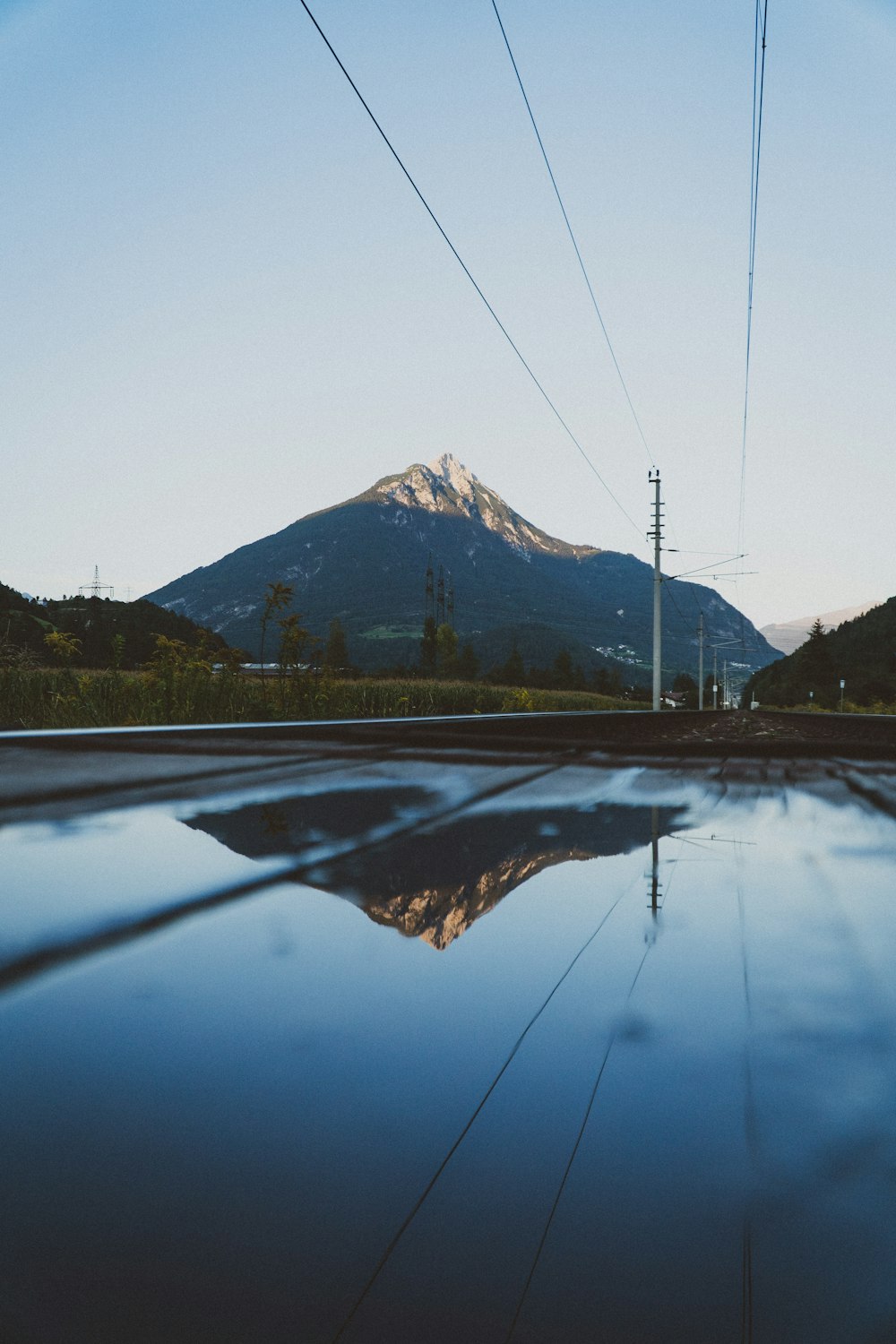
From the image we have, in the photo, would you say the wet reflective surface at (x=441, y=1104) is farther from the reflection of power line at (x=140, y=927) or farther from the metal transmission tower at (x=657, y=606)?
the metal transmission tower at (x=657, y=606)

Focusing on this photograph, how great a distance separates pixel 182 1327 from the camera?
4.30 feet

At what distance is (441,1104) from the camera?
6.48 feet

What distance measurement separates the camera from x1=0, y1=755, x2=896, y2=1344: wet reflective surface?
1396mm

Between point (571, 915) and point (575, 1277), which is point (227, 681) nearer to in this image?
point (571, 915)

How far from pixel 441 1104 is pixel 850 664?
5848 inches

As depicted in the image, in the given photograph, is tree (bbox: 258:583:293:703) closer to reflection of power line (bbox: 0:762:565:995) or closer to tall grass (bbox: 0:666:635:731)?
tall grass (bbox: 0:666:635:731)

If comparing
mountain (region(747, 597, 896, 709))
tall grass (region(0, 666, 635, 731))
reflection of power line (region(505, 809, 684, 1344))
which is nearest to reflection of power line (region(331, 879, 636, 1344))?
reflection of power line (region(505, 809, 684, 1344))

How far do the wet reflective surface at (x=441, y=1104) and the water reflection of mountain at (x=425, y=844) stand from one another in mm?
43

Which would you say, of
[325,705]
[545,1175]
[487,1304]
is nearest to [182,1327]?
[487,1304]

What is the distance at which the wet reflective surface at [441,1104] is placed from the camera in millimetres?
1396

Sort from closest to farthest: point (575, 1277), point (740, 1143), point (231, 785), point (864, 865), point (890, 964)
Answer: point (575, 1277) → point (740, 1143) → point (890, 964) → point (864, 865) → point (231, 785)

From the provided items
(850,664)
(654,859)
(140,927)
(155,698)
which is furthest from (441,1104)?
(850,664)

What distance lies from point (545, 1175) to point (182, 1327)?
2.03 ft

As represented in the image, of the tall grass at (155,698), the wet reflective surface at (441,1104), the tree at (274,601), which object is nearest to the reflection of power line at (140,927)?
the wet reflective surface at (441,1104)
